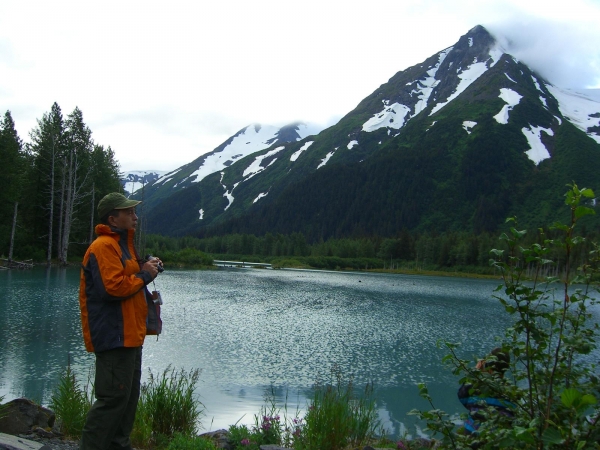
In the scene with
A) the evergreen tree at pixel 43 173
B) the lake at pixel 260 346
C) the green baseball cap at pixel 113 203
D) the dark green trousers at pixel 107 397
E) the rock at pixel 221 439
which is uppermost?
the evergreen tree at pixel 43 173

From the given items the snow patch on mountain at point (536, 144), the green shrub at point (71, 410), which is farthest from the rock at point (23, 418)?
the snow patch on mountain at point (536, 144)

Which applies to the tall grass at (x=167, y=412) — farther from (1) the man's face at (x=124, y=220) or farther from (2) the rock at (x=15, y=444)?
(1) the man's face at (x=124, y=220)

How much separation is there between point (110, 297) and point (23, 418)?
9.64ft

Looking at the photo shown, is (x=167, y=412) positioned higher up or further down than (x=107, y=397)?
further down

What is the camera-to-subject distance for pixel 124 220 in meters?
4.95

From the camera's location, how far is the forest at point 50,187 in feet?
134

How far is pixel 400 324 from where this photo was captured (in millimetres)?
24734

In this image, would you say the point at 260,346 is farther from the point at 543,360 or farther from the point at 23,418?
the point at 543,360

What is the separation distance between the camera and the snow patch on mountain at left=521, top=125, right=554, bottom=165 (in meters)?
177

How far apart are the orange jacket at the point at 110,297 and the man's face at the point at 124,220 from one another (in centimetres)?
13

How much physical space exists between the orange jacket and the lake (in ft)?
9.52

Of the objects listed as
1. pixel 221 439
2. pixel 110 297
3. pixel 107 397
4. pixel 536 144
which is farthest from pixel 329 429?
pixel 536 144

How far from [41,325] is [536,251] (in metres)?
17.5

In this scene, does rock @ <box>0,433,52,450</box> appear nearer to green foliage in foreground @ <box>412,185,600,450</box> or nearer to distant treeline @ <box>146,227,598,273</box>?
green foliage in foreground @ <box>412,185,600,450</box>
